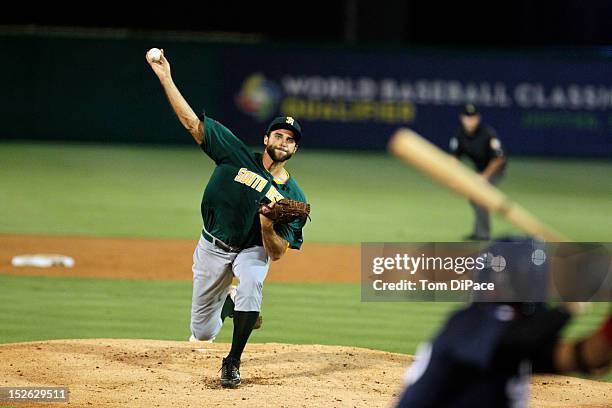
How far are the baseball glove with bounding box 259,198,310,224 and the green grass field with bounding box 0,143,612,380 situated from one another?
258cm

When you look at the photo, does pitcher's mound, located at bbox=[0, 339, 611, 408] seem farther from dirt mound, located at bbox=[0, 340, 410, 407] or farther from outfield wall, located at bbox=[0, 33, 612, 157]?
outfield wall, located at bbox=[0, 33, 612, 157]

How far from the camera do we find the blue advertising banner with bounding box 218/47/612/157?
85.4 feet

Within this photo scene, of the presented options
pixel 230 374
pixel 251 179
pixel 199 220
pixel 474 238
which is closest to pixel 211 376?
pixel 230 374

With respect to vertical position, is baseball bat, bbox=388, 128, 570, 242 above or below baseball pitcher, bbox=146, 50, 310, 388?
below

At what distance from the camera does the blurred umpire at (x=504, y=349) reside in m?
3.91

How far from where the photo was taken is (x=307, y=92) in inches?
1025

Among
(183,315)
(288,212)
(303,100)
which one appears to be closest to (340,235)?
(183,315)

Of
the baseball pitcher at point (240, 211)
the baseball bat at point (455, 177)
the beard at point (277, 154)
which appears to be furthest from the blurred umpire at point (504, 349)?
the beard at point (277, 154)

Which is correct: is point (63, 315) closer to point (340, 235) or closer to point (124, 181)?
point (340, 235)

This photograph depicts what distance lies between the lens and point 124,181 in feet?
67.8

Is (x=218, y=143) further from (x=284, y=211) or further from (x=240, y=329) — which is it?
(x=240, y=329)

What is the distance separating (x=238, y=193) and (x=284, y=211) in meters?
0.55

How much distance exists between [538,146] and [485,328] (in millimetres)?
23471

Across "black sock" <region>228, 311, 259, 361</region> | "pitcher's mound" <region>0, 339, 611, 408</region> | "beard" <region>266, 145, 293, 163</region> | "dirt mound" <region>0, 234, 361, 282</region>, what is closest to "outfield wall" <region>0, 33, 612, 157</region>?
"dirt mound" <region>0, 234, 361, 282</region>
